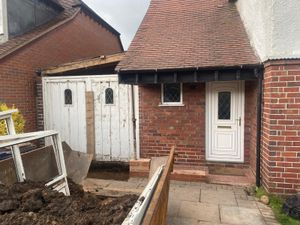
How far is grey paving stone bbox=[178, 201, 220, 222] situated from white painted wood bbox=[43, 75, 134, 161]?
277 cm

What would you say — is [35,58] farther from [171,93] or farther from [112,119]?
[171,93]

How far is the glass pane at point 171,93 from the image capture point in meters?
6.45

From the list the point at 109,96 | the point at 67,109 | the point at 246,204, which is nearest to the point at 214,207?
the point at 246,204

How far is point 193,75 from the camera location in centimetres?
550

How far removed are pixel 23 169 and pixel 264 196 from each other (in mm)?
4059

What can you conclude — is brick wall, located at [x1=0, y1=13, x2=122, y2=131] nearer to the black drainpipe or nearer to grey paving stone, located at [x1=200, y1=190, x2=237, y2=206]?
grey paving stone, located at [x1=200, y1=190, x2=237, y2=206]

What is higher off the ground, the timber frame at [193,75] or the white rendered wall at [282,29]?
the white rendered wall at [282,29]

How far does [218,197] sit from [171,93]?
2.75m

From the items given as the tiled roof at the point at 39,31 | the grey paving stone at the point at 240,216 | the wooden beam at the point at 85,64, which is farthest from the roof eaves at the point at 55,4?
the grey paving stone at the point at 240,216

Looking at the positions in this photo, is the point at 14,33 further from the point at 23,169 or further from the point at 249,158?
the point at 249,158

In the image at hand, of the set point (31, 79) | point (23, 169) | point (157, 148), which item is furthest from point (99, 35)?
point (23, 169)

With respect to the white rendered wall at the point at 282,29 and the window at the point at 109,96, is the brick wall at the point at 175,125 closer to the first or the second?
the window at the point at 109,96

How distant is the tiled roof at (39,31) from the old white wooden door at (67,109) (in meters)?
1.24

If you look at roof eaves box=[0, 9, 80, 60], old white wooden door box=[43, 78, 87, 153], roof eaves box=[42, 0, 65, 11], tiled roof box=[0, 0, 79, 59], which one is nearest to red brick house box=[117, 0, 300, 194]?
old white wooden door box=[43, 78, 87, 153]
